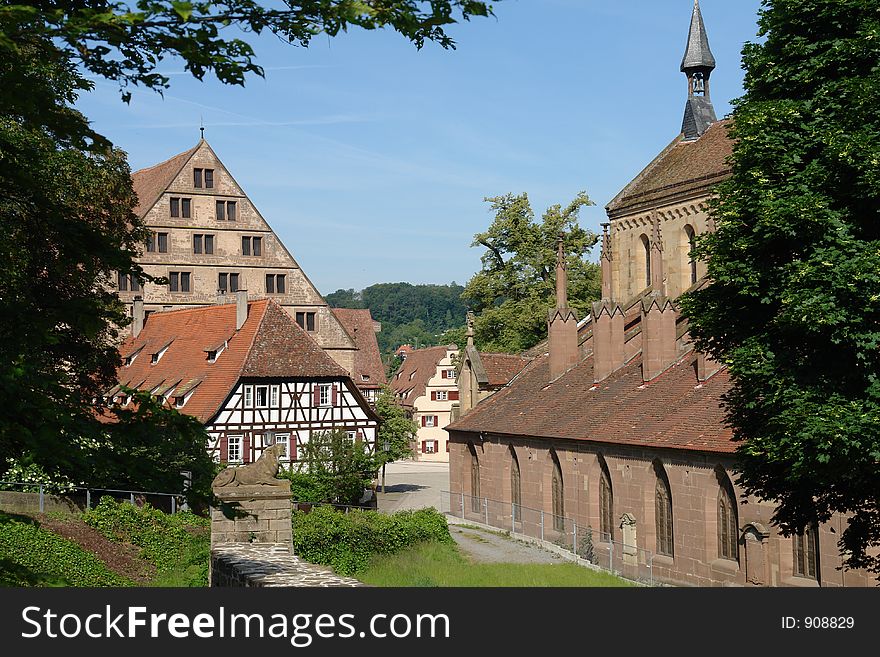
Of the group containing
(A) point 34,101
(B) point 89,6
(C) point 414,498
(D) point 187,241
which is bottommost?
(C) point 414,498

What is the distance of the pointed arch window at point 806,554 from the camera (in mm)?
26906

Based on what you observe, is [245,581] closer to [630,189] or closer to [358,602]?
[358,602]

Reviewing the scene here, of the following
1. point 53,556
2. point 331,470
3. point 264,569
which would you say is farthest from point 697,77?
point 264,569

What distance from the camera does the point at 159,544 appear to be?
27859mm

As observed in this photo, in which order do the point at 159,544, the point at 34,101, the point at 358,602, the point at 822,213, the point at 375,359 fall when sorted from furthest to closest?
the point at 375,359, the point at 159,544, the point at 822,213, the point at 358,602, the point at 34,101

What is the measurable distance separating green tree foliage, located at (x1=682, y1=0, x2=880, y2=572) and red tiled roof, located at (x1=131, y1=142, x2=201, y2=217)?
38247 millimetres

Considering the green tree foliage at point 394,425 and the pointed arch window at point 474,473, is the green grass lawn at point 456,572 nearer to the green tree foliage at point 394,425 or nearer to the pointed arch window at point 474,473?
the pointed arch window at point 474,473

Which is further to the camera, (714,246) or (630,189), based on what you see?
(630,189)

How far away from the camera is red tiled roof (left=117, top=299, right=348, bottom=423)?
4262 centimetres

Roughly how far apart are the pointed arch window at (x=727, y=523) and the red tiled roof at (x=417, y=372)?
6154 cm

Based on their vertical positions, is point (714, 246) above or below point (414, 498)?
above

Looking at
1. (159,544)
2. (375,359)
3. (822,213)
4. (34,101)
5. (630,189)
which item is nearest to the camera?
(34,101)

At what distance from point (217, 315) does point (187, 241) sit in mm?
5945

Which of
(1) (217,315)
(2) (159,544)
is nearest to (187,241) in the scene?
(1) (217,315)
